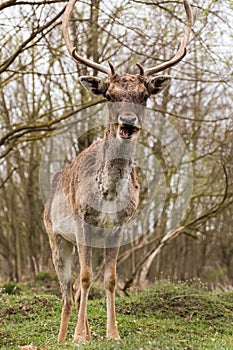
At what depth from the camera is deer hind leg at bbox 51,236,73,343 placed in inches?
332

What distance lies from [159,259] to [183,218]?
19.2 feet

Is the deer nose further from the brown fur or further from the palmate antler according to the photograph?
the palmate antler

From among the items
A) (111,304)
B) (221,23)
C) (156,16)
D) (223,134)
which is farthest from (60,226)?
(223,134)

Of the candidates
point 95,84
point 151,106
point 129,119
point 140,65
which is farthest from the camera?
point 151,106

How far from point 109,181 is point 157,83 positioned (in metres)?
1.39

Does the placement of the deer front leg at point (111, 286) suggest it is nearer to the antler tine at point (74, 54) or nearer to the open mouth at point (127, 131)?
the open mouth at point (127, 131)

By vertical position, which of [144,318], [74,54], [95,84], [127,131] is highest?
[74,54]

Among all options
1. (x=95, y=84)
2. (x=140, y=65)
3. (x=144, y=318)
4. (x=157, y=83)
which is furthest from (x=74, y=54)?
(x=144, y=318)

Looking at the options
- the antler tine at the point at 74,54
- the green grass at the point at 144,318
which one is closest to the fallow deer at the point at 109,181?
the antler tine at the point at 74,54

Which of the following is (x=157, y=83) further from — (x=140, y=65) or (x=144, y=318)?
(x=144, y=318)

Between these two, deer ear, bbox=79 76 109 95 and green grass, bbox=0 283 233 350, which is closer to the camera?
deer ear, bbox=79 76 109 95

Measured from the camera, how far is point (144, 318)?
10109mm

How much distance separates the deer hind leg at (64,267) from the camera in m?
8.42

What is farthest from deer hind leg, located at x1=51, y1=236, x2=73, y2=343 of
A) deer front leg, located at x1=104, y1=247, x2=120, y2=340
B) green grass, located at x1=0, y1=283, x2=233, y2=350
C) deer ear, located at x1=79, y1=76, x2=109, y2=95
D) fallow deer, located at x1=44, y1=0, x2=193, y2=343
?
deer ear, located at x1=79, y1=76, x2=109, y2=95
